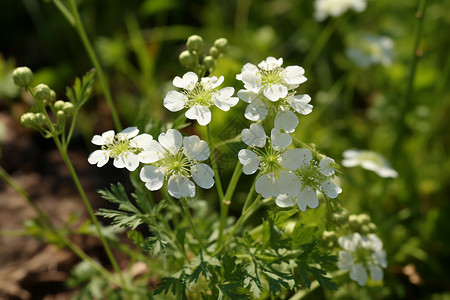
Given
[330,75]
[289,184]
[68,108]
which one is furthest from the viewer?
[330,75]

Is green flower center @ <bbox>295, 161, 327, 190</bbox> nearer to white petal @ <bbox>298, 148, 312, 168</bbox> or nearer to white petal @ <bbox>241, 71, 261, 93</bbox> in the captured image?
white petal @ <bbox>298, 148, 312, 168</bbox>

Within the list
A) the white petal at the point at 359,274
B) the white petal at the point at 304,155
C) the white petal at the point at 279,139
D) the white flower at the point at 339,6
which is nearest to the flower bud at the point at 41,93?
Answer: the white petal at the point at 279,139

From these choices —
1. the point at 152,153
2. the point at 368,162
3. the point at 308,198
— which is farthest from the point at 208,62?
the point at 368,162

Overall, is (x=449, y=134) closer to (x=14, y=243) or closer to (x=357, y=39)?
(x=357, y=39)

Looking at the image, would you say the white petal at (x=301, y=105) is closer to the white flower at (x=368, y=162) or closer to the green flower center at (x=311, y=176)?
the green flower center at (x=311, y=176)

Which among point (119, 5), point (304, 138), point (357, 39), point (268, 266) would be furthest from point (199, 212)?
point (119, 5)

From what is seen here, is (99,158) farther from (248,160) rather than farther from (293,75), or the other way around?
(293,75)
